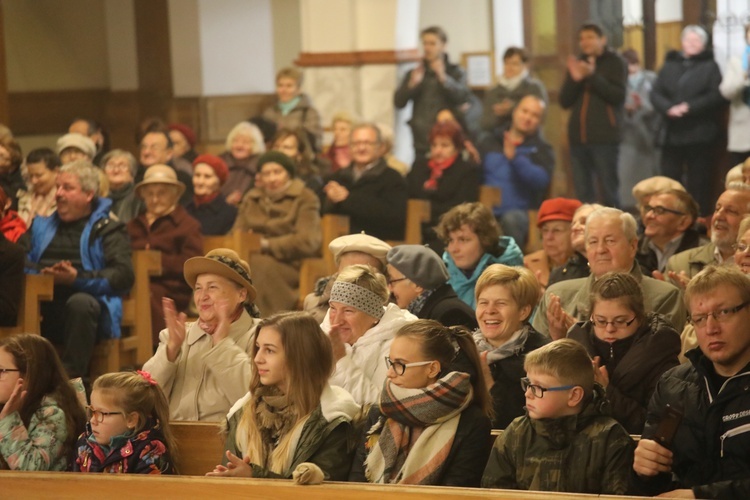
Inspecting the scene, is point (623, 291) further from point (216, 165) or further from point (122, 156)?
point (122, 156)

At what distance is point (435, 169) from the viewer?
8.23 metres

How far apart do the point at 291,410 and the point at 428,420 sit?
0.46m

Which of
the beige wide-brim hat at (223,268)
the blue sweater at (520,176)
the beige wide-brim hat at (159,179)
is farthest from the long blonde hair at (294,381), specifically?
the blue sweater at (520,176)

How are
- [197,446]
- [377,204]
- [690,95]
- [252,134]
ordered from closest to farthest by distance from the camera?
[197,446] → [377,204] → [252,134] → [690,95]

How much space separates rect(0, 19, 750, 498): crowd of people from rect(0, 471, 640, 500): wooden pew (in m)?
0.08

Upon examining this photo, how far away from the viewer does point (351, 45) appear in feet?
35.2

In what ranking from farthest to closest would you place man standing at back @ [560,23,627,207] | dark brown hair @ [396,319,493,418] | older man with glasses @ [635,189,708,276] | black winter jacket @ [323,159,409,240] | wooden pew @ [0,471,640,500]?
man standing at back @ [560,23,627,207]
black winter jacket @ [323,159,409,240]
older man with glasses @ [635,189,708,276]
dark brown hair @ [396,319,493,418]
wooden pew @ [0,471,640,500]

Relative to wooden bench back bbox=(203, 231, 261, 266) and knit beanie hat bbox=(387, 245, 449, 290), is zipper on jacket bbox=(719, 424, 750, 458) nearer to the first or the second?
knit beanie hat bbox=(387, 245, 449, 290)

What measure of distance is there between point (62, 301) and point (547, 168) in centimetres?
379

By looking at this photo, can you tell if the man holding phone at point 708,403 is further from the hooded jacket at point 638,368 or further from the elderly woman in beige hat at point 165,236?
the elderly woman in beige hat at point 165,236

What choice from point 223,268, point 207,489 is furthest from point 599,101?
point 207,489

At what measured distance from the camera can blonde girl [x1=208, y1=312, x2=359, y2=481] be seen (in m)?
3.88

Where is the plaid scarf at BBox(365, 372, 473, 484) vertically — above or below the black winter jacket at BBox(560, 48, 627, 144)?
below

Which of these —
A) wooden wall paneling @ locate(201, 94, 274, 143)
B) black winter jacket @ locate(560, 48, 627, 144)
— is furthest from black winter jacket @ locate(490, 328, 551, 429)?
wooden wall paneling @ locate(201, 94, 274, 143)
